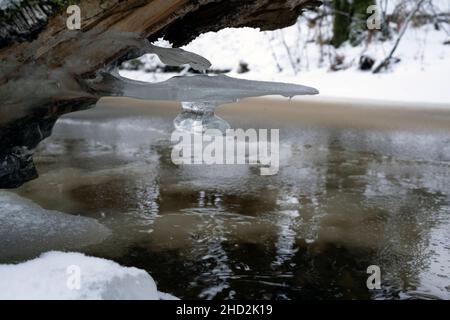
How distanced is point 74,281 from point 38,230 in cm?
196

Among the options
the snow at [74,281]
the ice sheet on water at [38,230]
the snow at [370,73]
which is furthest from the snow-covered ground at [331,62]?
the snow at [74,281]

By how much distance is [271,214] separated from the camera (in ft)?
16.3

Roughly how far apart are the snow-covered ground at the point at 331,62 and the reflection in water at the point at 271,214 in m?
9.86

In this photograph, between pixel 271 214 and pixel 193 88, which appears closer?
pixel 193 88

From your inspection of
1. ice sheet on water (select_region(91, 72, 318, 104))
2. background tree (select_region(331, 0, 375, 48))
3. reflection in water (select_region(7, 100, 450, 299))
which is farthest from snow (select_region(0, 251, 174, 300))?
background tree (select_region(331, 0, 375, 48))

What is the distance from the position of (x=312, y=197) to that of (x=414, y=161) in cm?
292

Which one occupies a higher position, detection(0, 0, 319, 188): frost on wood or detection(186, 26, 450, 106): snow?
detection(186, 26, 450, 106): snow

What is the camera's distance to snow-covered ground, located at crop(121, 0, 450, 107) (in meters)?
18.2

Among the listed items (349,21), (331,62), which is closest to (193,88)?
(331,62)

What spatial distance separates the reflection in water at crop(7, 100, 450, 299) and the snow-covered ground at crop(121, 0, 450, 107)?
32.3ft

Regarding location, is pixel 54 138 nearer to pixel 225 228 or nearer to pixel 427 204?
pixel 225 228

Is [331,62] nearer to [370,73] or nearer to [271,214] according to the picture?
[370,73]

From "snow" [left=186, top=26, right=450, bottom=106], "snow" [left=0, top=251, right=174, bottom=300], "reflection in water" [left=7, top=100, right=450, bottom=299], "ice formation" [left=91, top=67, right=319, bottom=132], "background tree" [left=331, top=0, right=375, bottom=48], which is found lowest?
"reflection in water" [left=7, top=100, right=450, bottom=299]

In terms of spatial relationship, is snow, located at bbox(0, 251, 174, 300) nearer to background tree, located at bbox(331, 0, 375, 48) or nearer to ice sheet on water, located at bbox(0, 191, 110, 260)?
ice sheet on water, located at bbox(0, 191, 110, 260)
